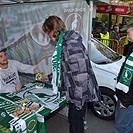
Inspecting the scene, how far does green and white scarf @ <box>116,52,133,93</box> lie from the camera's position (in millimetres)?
2684

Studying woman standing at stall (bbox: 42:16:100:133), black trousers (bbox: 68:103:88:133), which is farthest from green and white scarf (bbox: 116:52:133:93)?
black trousers (bbox: 68:103:88:133)

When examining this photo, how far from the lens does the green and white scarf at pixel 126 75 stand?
2684 mm

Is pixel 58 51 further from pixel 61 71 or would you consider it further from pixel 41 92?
pixel 41 92

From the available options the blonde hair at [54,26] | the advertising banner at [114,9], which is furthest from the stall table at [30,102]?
the advertising banner at [114,9]

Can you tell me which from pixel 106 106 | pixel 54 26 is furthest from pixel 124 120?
pixel 54 26

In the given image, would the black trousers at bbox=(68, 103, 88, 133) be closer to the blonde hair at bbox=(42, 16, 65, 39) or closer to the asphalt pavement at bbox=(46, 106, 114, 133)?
the blonde hair at bbox=(42, 16, 65, 39)

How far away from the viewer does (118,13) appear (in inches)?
617

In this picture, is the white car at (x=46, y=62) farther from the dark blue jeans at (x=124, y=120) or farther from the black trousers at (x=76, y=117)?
the black trousers at (x=76, y=117)

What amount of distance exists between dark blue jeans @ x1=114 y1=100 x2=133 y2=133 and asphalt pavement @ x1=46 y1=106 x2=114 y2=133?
1020 mm

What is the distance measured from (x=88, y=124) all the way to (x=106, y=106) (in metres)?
0.47

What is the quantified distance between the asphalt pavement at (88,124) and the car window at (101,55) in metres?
1.13

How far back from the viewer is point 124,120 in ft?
10.1

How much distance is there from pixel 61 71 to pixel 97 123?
197 centimetres

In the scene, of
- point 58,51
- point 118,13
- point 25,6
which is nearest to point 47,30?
point 58,51
